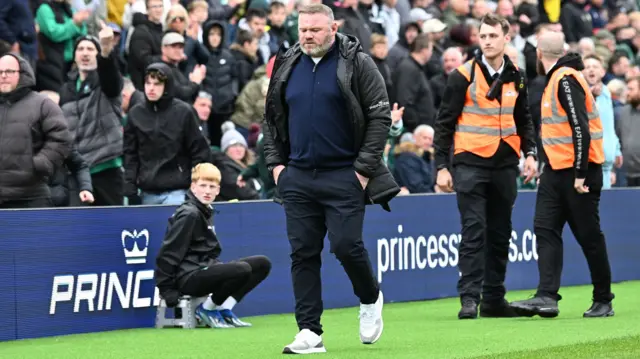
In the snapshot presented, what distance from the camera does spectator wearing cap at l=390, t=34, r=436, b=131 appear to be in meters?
18.8

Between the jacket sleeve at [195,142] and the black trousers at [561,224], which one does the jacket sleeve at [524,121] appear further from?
the jacket sleeve at [195,142]

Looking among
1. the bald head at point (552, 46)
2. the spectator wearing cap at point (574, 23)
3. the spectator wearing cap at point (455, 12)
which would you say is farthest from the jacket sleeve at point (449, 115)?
the spectator wearing cap at point (574, 23)

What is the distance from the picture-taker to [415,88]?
18.9 meters

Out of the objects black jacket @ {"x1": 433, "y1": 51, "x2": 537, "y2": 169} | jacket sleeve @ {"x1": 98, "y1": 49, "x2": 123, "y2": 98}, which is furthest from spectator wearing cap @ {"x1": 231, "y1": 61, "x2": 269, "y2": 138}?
black jacket @ {"x1": 433, "y1": 51, "x2": 537, "y2": 169}

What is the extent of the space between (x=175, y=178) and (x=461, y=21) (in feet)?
33.9

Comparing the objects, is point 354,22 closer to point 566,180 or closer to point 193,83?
point 193,83

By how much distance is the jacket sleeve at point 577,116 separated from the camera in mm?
11547

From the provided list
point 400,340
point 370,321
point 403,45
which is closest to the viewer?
point 370,321

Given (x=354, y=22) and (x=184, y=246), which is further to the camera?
(x=354, y=22)

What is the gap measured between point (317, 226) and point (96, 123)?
548 centimetres

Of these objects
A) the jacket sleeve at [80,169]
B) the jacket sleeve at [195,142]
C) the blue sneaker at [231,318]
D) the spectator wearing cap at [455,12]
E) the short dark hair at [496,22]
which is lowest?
the blue sneaker at [231,318]

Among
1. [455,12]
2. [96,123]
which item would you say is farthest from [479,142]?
[455,12]

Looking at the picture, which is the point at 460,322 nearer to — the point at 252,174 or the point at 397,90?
the point at 252,174

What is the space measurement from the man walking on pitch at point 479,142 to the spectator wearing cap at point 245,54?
6.54 m
